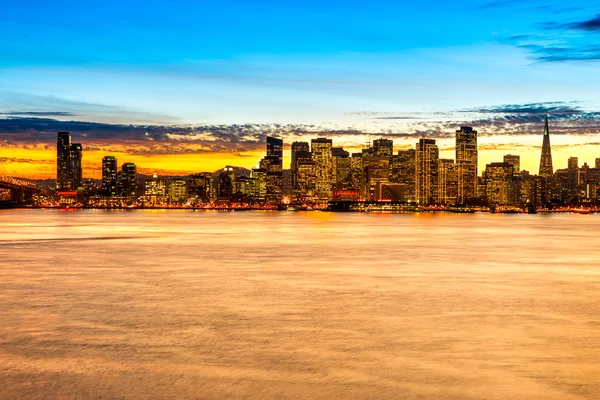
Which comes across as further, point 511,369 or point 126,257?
point 126,257

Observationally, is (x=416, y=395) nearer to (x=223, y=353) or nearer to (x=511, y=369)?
(x=511, y=369)

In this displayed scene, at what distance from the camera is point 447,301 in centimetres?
2608

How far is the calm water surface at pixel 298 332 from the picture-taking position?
13898 mm

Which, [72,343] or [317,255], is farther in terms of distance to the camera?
[317,255]

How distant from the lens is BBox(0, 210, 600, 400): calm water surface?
13898mm

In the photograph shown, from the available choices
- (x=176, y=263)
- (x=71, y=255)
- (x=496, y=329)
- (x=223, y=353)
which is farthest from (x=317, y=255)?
(x=223, y=353)

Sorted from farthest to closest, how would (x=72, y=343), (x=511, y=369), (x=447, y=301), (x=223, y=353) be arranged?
(x=447, y=301), (x=72, y=343), (x=223, y=353), (x=511, y=369)

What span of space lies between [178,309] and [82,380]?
9660mm

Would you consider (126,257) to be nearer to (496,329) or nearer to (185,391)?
(496,329)

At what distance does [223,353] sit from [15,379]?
4596 mm

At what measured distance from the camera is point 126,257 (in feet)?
154

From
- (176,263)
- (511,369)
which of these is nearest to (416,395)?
(511,369)

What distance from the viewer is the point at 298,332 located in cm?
1973

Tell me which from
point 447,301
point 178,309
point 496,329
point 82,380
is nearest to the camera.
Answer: point 82,380
